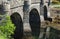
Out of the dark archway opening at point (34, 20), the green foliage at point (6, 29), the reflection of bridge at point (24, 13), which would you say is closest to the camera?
the green foliage at point (6, 29)

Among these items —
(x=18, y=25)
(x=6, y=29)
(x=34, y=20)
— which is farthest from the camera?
(x=34, y=20)

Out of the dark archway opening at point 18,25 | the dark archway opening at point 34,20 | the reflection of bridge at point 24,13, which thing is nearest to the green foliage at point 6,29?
the reflection of bridge at point 24,13

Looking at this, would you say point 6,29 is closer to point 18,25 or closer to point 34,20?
point 18,25

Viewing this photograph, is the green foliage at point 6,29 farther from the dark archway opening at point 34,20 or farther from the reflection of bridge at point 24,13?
the dark archway opening at point 34,20

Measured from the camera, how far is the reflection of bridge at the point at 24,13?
3291cm

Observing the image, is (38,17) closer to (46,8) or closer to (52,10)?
(46,8)

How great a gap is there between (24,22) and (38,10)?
31.1 ft

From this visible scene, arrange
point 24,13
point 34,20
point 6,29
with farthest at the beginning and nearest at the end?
point 34,20, point 24,13, point 6,29

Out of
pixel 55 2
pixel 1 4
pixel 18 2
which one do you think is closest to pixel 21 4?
pixel 18 2

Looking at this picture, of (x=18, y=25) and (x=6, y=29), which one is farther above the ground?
(x=6, y=29)

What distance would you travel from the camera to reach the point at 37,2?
150ft

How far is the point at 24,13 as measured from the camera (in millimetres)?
38344

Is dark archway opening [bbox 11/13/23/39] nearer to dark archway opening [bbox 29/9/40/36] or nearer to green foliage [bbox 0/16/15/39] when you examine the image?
dark archway opening [bbox 29/9/40/36]

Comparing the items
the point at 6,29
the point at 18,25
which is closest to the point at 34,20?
the point at 18,25
